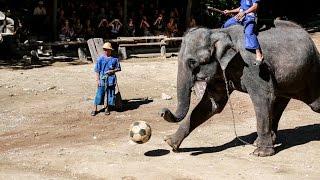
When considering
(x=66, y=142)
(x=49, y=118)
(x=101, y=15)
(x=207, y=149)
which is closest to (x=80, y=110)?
(x=49, y=118)

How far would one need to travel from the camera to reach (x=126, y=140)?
1023cm

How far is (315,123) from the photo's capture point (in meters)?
11.5

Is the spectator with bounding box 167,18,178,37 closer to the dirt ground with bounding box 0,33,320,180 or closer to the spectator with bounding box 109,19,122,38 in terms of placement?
the spectator with bounding box 109,19,122,38

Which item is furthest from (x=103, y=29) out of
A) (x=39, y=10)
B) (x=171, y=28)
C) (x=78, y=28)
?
(x=171, y=28)

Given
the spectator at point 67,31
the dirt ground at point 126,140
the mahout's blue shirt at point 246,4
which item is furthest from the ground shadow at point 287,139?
the spectator at point 67,31

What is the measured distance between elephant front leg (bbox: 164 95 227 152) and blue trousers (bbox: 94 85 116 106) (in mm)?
3038

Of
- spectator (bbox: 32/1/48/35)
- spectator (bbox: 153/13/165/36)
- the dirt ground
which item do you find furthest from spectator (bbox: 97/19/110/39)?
the dirt ground

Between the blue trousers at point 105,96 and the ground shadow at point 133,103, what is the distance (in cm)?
44

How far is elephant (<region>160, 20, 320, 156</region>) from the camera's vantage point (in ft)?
29.0

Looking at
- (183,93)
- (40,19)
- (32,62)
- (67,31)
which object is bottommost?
(32,62)

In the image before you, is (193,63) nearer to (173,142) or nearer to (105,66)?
(173,142)

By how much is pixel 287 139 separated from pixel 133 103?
4271 millimetres

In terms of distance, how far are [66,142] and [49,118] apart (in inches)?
79.5

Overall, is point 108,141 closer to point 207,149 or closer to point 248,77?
point 207,149
